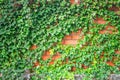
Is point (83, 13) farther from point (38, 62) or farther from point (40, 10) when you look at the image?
point (38, 62)

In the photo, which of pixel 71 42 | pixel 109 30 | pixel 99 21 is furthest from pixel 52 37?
pixel 109 30

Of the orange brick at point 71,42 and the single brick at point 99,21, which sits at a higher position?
the single brick at point 99,21

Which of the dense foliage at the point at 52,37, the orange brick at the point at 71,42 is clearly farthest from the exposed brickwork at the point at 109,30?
the orange brick at the point at 71,42

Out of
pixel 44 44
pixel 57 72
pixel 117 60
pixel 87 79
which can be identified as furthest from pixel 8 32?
pixel 117 60

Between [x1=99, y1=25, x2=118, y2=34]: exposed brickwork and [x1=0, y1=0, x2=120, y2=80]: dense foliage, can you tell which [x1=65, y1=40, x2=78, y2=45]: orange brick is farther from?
[x1=99, y1=25, x2=118, y2=34]: exposed brickwork

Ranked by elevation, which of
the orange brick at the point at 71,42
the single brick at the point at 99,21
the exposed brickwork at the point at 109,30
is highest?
the single brick at the point at 99,21

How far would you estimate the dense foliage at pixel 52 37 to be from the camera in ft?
14.9

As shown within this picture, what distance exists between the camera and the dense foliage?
4.54 m

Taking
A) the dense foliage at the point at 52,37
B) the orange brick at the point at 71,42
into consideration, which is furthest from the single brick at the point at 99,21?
the orange brick at the point at 71,42

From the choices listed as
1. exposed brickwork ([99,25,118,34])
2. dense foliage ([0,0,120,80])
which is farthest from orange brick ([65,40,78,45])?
exposed brickwork ([99,25,118,34])

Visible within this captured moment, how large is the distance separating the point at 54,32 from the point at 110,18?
1.01 metres

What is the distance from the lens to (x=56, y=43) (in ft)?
15.2

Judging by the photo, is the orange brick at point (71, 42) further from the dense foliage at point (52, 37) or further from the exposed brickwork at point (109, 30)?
the exposed brickwork at point (109, 30)

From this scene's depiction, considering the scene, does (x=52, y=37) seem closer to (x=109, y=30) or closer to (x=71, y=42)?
(x=71, y=42)
